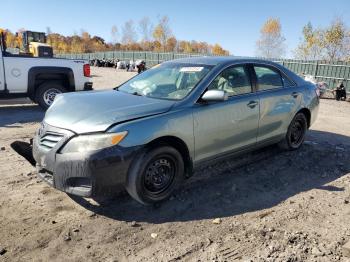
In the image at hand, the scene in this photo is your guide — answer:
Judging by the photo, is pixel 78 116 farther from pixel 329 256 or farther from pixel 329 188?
pixel 329 188

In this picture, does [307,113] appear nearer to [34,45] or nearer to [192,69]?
[192,69]

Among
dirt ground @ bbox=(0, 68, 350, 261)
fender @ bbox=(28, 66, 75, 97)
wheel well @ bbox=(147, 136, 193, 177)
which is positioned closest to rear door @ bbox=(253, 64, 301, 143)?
dirt ground @ bbox=(0, 68, 350, 261)

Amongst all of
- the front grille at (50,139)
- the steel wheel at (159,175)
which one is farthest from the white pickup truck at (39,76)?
the steel wheel at (159,175)

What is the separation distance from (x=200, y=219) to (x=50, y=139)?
6.12 feet

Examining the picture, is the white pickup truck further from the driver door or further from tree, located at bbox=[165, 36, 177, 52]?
tree, located at bbox=[165, 36, 177, 52]

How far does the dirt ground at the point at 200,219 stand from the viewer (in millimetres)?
3227

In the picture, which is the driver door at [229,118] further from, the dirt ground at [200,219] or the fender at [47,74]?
the fender at [47,74]

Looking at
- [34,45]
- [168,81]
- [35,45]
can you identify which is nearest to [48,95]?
[168,81]

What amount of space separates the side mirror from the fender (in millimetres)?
6495

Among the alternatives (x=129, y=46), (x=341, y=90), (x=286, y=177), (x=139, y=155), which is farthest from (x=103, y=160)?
(x=129, y=46)

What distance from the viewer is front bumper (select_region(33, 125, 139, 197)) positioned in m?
3.46

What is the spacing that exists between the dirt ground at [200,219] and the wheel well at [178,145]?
0.36 m

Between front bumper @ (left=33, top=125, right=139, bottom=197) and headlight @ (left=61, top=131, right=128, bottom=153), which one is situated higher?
headlight @ (left=61, top=131, right=128, bottom=153)

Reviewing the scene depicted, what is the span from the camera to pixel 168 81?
479 cm
